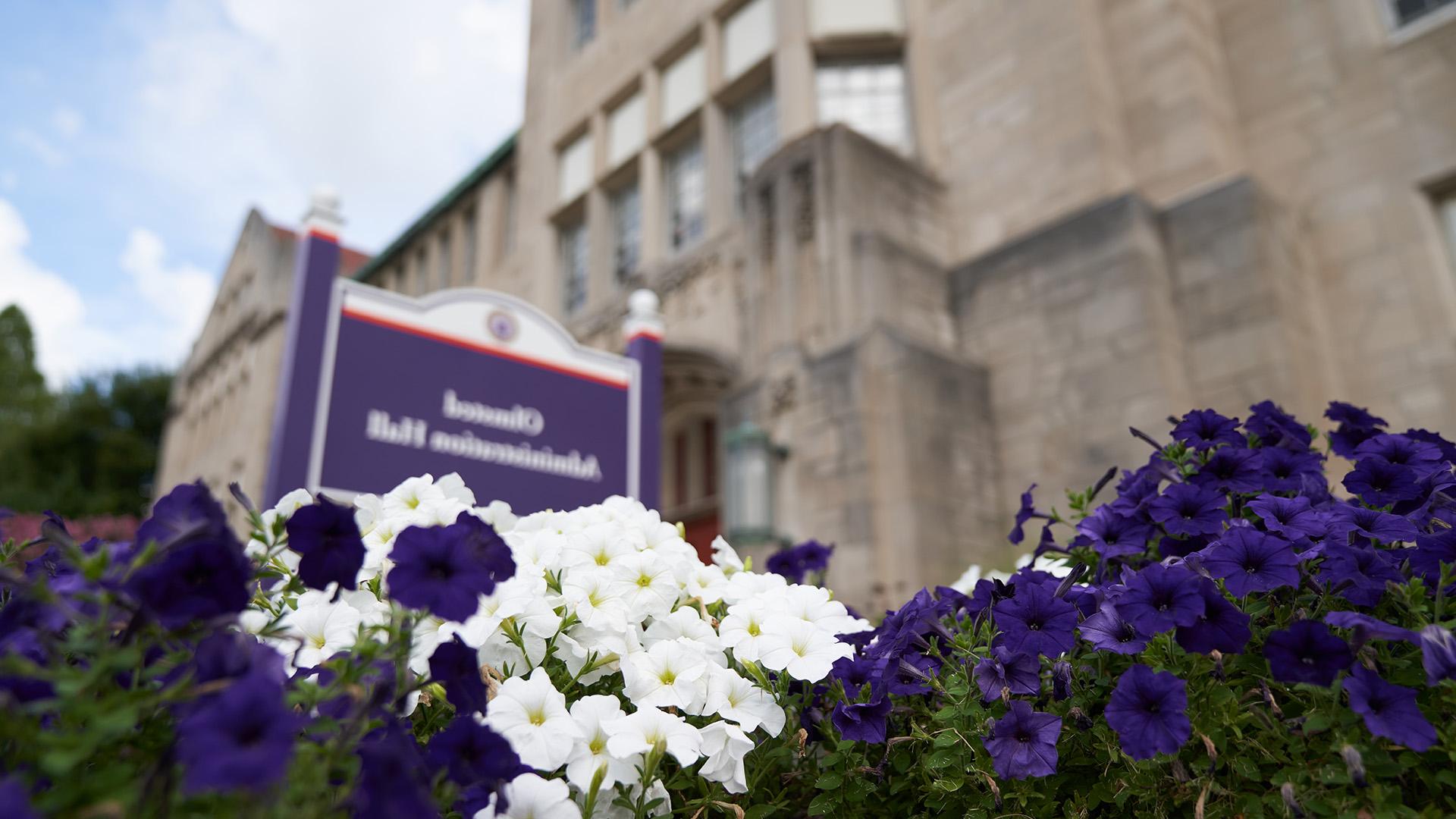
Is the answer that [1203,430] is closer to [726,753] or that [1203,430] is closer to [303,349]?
[726,753]

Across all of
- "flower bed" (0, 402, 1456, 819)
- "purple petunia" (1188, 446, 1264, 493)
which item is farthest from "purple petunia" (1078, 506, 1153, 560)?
"purple petunia" (1188, 446, 1264, 493)

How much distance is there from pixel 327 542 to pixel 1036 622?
1096 millimetres

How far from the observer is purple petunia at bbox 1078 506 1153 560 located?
71.1 inches

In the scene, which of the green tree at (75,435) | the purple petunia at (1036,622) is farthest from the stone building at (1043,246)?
the green tree at (75,435)

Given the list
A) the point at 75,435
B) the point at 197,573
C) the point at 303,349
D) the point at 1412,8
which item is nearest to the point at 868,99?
the point at 1412,8

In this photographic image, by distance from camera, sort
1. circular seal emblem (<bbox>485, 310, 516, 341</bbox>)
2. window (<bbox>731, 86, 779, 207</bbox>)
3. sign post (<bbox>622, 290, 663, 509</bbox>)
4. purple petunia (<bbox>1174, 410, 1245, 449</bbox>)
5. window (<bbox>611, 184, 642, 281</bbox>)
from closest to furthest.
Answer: purple petunia (<bbox>1174, 410, 1245, 449</bbox>)
circular seal emblem (<bbox>485, 310, 516, 341</bbox>)
sign post (<bbox>622, 290, 663, 509</bbox>)
window (<bbox>731, 86, 779, 207</bbox>)
window (<bbox>611, 184, 642, 281</bbox>)

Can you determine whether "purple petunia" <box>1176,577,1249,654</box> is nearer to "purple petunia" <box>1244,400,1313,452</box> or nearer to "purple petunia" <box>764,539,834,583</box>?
"purple petunia" <box>1244,400,1313,452</box>

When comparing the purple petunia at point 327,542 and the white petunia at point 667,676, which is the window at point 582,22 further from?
the purple petunia at point 327,542

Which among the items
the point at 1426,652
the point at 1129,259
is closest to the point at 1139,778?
the point at 1426,652

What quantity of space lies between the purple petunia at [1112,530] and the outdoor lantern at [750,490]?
7.03 metres

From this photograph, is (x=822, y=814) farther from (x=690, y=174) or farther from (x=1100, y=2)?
(x=690, y=174)

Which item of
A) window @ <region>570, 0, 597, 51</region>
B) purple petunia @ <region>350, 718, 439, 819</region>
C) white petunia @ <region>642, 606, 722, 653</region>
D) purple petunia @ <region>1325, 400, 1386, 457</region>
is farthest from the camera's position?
window @ <region>570, 0, 597, 51</region>

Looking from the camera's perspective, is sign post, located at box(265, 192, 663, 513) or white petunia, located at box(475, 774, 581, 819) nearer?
white petunia, located at box(475, 774, 581, 819)

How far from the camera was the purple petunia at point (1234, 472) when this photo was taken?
71.7 inches
